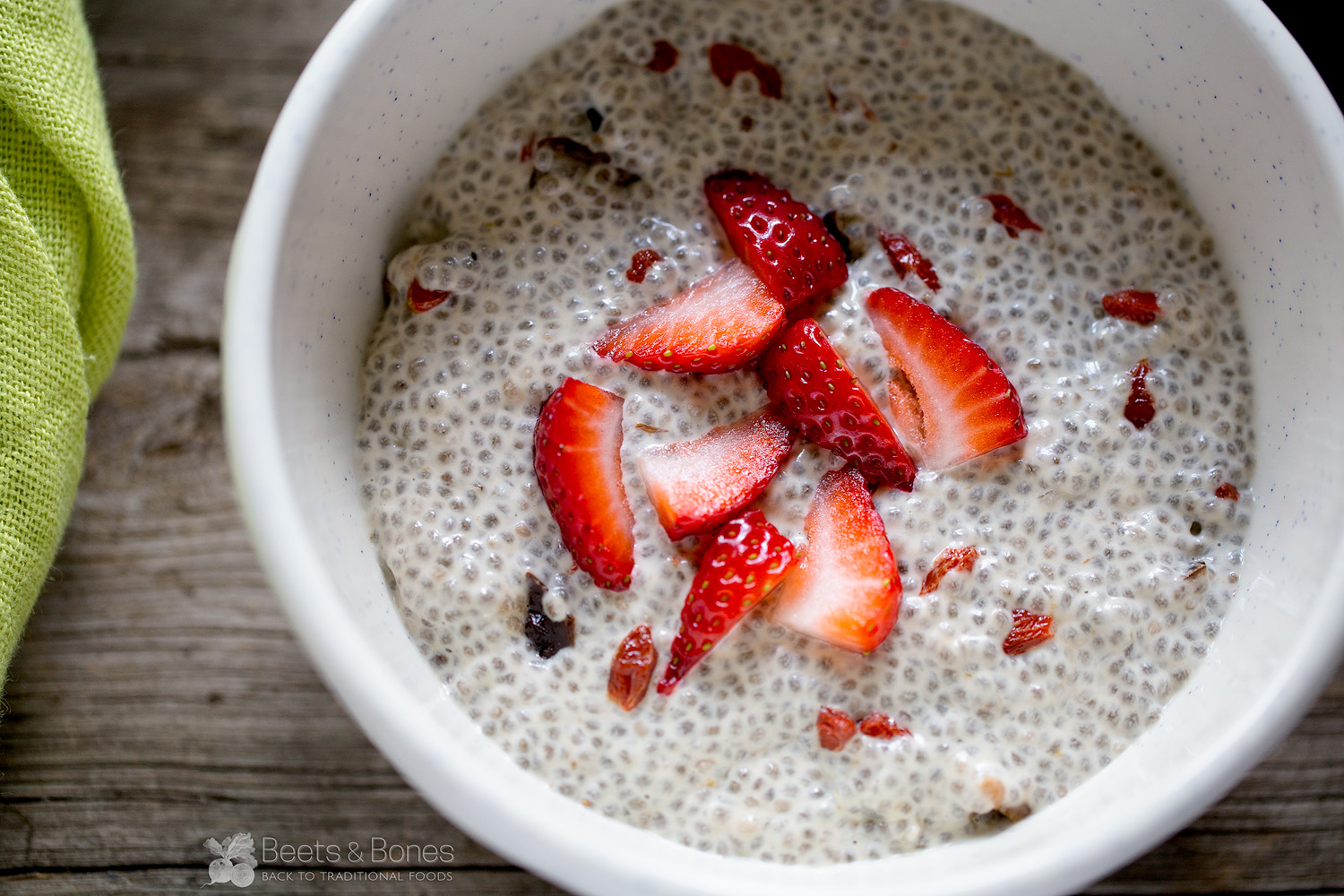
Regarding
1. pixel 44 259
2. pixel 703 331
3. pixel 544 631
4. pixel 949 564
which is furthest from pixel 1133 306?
pixel 44 259

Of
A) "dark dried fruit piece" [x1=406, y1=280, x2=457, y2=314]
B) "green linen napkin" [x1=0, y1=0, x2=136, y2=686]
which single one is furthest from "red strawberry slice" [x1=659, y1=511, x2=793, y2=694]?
"green linen napkin" [x1=0, y1=0, x2=136, y2=686]

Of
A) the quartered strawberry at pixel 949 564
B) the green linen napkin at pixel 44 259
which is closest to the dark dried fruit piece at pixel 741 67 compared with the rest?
the quartered strawberry at pixel 949 564

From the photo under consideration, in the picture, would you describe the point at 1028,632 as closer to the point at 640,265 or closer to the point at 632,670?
the point at 632,670

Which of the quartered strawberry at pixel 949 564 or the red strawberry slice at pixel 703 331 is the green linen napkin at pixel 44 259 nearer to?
the red strawberry slice at pixel 703 331

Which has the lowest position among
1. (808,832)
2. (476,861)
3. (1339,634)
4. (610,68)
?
(476,861)

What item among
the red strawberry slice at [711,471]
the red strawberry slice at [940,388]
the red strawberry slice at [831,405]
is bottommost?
the red strawberry slice at [711,471]

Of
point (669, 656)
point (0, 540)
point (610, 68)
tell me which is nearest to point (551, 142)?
point (610, 68)

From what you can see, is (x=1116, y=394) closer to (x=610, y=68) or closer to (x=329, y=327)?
(x=610, y=68)

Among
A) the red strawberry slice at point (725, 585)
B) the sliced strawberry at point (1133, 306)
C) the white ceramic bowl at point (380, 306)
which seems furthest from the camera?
the sliced strawberry at point (1133, 306)
